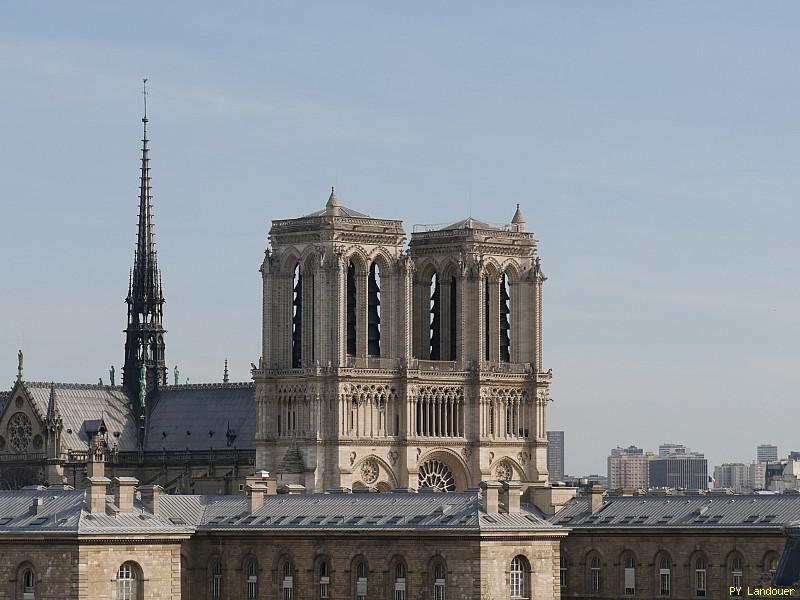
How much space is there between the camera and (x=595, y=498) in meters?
176

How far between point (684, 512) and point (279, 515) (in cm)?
2330

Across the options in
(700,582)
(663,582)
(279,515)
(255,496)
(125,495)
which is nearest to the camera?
(125,495)

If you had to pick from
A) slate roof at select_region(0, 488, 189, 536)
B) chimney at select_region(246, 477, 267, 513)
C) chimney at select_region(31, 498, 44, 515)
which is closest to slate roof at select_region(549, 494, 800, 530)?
chimney at select_region(246, 477, 267, 513)

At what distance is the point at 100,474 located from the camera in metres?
186

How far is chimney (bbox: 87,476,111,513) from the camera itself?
16188 centimetres

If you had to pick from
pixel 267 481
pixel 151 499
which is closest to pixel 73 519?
pixel 151 499

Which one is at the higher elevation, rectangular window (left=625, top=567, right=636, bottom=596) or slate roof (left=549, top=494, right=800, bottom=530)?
slate roof (left=549, top=494, right=800, bottom=530)

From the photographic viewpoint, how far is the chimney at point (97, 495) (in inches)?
6373

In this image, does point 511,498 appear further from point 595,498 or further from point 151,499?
point 151,499

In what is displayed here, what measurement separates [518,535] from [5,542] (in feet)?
92.3

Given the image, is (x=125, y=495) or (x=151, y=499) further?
(x=151, y=499)

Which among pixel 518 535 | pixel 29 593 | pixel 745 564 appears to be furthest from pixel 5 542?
pixel 745 564

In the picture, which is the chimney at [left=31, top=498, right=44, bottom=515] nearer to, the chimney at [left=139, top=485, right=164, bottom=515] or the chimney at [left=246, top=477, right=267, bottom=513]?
the chimney at [left=139, top=485, right=164, bottom=515]

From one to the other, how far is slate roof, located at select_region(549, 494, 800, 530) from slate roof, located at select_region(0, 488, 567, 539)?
3120 millimetres
